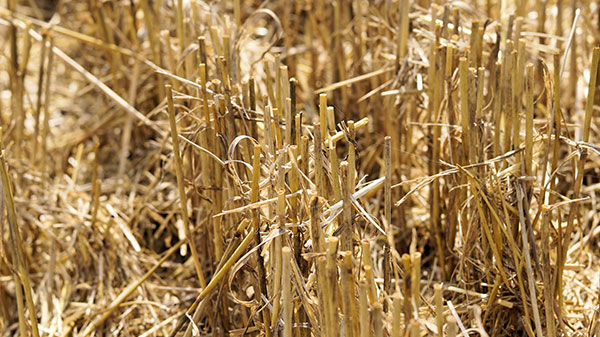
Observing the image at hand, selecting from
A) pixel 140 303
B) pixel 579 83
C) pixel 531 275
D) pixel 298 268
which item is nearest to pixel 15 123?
pixel 140 303

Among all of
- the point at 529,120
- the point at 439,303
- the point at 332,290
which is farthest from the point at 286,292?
the point at 529,120

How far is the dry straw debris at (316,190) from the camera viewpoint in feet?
2.96

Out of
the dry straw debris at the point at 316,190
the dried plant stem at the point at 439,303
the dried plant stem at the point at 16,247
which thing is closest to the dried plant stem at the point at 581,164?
the dry straw debris at the point at 316,190

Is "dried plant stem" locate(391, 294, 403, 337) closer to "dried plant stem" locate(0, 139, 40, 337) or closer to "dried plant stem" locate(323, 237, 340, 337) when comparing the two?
"dried plant stem" locate(323, 237, 340, 337)

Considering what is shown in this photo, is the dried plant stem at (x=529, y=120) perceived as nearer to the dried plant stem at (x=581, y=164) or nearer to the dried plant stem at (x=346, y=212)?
the dried plant stem at (x=581, y=164)

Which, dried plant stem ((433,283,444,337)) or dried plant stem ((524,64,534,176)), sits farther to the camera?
dried plant stem ((524,64,534,176))

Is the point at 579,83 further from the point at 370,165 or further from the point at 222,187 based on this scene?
the point at 222,187

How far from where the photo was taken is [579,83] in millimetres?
1779

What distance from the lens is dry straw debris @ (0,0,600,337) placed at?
Answer: 2.96 ft

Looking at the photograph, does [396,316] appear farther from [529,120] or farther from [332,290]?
[529,120]

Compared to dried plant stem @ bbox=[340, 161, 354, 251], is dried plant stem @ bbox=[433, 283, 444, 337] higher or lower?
lower

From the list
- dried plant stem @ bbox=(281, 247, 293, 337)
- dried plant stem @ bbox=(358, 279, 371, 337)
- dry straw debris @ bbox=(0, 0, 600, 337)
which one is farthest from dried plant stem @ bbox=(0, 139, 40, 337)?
dried plant stem @ bbox=(358, 279, 371, 337)

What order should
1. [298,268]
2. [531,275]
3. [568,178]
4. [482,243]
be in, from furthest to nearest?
[568,178], [482,243], [531,275], [298,268]

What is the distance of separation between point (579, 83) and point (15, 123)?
1.29 meters
